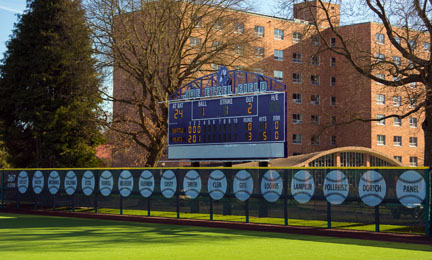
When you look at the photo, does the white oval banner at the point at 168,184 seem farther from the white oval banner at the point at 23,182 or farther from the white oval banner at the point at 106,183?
the white oval banner at the point at 23,182

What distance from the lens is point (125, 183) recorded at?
25.7 m

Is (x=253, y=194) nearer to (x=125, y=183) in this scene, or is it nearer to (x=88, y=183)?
(x=125, y=183)

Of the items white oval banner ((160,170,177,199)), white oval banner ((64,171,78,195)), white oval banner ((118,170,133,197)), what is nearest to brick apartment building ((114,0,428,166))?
white oval banner ((64,171,78,195))

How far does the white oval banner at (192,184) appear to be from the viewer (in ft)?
75.7

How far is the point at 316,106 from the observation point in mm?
78938

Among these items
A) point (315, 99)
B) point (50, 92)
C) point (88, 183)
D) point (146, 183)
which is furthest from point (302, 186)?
point (315, 99)

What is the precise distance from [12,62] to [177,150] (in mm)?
19411

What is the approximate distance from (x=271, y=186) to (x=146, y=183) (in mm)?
6464

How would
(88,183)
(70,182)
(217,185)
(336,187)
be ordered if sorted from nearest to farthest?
1. (336,187)
2. (217,185)
3. (88,183)
4. (70,182)

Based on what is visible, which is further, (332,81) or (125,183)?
(332,81)

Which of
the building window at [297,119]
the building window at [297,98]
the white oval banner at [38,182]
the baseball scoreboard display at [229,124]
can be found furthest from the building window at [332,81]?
the white oval banner at [38,182]

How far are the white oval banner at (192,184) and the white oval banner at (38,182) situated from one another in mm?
9804

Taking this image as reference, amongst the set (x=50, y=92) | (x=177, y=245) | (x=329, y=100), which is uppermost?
(x=329, y=100)

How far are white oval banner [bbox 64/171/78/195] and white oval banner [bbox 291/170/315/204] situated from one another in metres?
12.3
